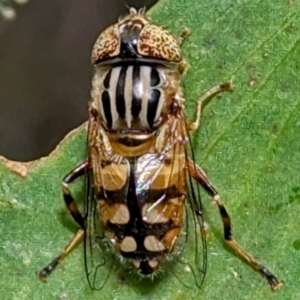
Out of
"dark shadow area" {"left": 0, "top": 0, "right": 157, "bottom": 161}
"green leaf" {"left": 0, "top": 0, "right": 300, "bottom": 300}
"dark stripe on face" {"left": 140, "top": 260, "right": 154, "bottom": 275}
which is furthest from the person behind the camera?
"dark shadow area" {"left": 0, "top": 0, "right": 157, "bottom": 161}

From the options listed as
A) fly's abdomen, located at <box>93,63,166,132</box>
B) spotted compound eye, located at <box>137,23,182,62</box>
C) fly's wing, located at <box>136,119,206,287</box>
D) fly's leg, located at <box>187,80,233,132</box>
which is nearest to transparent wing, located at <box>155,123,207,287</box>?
fly's wing, located at <box>136,119,206,287</box>

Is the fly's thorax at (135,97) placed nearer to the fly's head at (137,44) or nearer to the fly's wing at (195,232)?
the fly's head at (137,44)

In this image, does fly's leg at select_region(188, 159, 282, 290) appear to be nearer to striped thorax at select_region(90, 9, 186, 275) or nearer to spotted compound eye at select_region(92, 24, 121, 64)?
striped thorax at select_region(90, 9, 186, 275)

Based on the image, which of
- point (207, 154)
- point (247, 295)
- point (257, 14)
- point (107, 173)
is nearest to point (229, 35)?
point (257, 14)

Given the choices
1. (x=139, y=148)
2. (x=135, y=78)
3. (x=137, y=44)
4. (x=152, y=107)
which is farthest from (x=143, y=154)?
(x=137, y=44)

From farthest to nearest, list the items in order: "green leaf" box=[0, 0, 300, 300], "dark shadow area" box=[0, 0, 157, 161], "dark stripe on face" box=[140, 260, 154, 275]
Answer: "dark shadow area" box=[0, 0, 157, 161] < "green leaf" box=[0, 0, 300, 300] < "dark stripe on face" box=[140, 260, 154, 275]

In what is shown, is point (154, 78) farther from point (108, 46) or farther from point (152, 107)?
point (108, 46)

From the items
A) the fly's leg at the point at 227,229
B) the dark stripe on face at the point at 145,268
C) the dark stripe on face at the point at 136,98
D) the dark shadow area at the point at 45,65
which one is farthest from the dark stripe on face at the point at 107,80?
the dark shadow area at the point at 45,65
